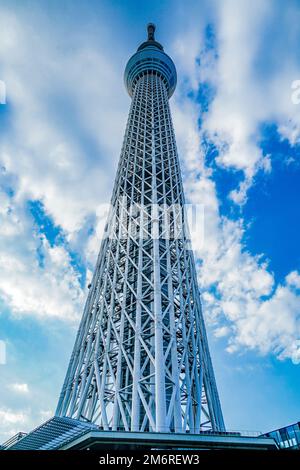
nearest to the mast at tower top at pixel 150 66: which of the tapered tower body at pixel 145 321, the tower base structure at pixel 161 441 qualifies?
the tapered tower body at pixel 145 321

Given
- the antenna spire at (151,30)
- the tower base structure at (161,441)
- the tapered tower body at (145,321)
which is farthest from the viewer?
the antenna spire at (151,30)

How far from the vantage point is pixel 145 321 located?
31.4 meters

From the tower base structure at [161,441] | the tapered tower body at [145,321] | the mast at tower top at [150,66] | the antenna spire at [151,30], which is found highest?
the antenna spire at [151,30]

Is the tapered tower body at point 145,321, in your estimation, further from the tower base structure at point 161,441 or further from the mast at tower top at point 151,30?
the mast at tower top at point 151,30

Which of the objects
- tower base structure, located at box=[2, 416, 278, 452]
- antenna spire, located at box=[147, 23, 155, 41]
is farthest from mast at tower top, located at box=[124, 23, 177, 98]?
tower base structure, located at box=[2, 416, 278, 452]

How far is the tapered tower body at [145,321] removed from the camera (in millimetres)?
26328

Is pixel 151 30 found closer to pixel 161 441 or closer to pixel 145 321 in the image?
pixel 145 321

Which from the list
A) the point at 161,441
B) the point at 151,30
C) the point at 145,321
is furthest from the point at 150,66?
the point at 161,441

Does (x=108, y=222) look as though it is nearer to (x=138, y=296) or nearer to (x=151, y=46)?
(x=138, y=296)

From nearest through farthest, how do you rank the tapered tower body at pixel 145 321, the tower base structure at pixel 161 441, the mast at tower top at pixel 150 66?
the tower base structure at pixel 161 441 < the tapered tower body at pixel 145 321 < the mast at tower top at pixel 150 66

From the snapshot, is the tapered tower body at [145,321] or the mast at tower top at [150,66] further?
the mast at tower top at [150,66]

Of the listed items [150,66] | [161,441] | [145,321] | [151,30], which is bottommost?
[161,441]
